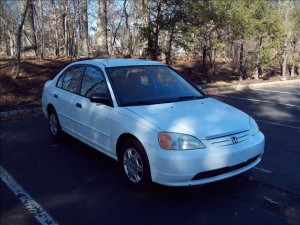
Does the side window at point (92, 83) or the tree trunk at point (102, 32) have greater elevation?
the tree trunk at point (102, 32)

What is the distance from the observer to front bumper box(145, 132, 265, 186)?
3.79m

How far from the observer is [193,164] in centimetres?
377

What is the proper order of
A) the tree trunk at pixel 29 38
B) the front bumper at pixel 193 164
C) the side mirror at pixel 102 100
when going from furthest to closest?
the tree trunk at pixel 29 38 → the side mirror at pixel 102 100 → the front bumper at pixel 193 164

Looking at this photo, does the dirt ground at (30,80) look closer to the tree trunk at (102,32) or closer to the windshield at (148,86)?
the tree trunk at (102,32)

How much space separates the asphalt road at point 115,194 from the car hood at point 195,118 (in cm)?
81

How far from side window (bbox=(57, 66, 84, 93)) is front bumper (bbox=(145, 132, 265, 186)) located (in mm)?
2356

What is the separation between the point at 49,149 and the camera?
607 centimetres

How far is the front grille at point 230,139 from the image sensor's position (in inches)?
154

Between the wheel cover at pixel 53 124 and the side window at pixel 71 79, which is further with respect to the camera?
the wheel cover at pixel 53 124

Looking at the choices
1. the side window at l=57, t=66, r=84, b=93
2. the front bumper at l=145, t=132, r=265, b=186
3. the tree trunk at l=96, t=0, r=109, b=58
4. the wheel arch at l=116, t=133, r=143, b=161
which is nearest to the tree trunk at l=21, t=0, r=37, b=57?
the tree trunk at l=96, t=0, r=109, b=58

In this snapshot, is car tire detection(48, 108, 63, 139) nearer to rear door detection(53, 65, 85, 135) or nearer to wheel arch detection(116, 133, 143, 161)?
rear door detection(53, 65, 85, 135)

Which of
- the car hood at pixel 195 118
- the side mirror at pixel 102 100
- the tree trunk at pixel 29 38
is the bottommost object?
the car hood at pixel 195 118

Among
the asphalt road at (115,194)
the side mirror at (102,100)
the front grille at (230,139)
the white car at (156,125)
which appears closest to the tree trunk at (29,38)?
the asphalt road at (115,194)

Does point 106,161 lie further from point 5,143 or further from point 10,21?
point 10,21
